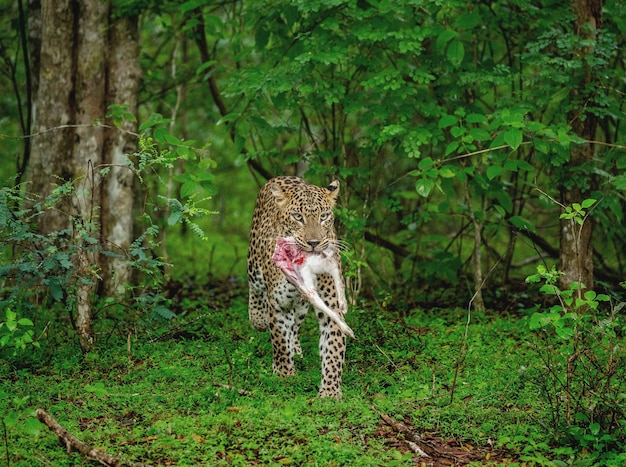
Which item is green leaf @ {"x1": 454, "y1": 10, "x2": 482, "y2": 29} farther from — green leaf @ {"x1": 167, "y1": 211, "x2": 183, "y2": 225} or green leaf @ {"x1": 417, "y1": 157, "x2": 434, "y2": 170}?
green leaf @ {"x1": 167, "y1": 211, "x2": 183, "y2": 225}

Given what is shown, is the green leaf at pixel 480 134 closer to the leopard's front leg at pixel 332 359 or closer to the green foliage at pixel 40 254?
the leopard's front leg at pixel 332 359

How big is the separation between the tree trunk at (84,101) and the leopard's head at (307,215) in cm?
308

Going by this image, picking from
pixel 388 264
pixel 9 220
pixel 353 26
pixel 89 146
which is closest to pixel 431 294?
pixel 388 264

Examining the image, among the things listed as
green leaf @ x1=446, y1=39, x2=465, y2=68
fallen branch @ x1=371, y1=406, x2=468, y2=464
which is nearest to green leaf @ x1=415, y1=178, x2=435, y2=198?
green leaf @ x1=446, y1=39, x2=465, y2=68

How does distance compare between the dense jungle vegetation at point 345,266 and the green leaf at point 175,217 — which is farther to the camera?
the green leaf at point 175,217

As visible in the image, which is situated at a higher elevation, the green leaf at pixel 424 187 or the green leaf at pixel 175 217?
the green leaf at pixel 424 187

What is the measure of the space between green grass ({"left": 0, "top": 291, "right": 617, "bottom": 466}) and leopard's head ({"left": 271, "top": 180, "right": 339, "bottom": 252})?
1.22 metres

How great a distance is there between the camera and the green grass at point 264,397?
240 inches

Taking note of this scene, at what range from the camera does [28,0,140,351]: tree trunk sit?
10.5 metres

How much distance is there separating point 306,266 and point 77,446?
95.1 inches

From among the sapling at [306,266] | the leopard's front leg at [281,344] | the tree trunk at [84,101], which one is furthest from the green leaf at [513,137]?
the tree trunk at [84,101]

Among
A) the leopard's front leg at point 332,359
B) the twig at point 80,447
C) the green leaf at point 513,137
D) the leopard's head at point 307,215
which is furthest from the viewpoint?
the green leaf at point 513,137

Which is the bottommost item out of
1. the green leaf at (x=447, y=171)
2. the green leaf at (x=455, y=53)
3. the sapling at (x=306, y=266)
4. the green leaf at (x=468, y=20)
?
the sapling at (x=306, y=266)

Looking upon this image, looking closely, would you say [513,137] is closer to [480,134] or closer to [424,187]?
[480,134]
